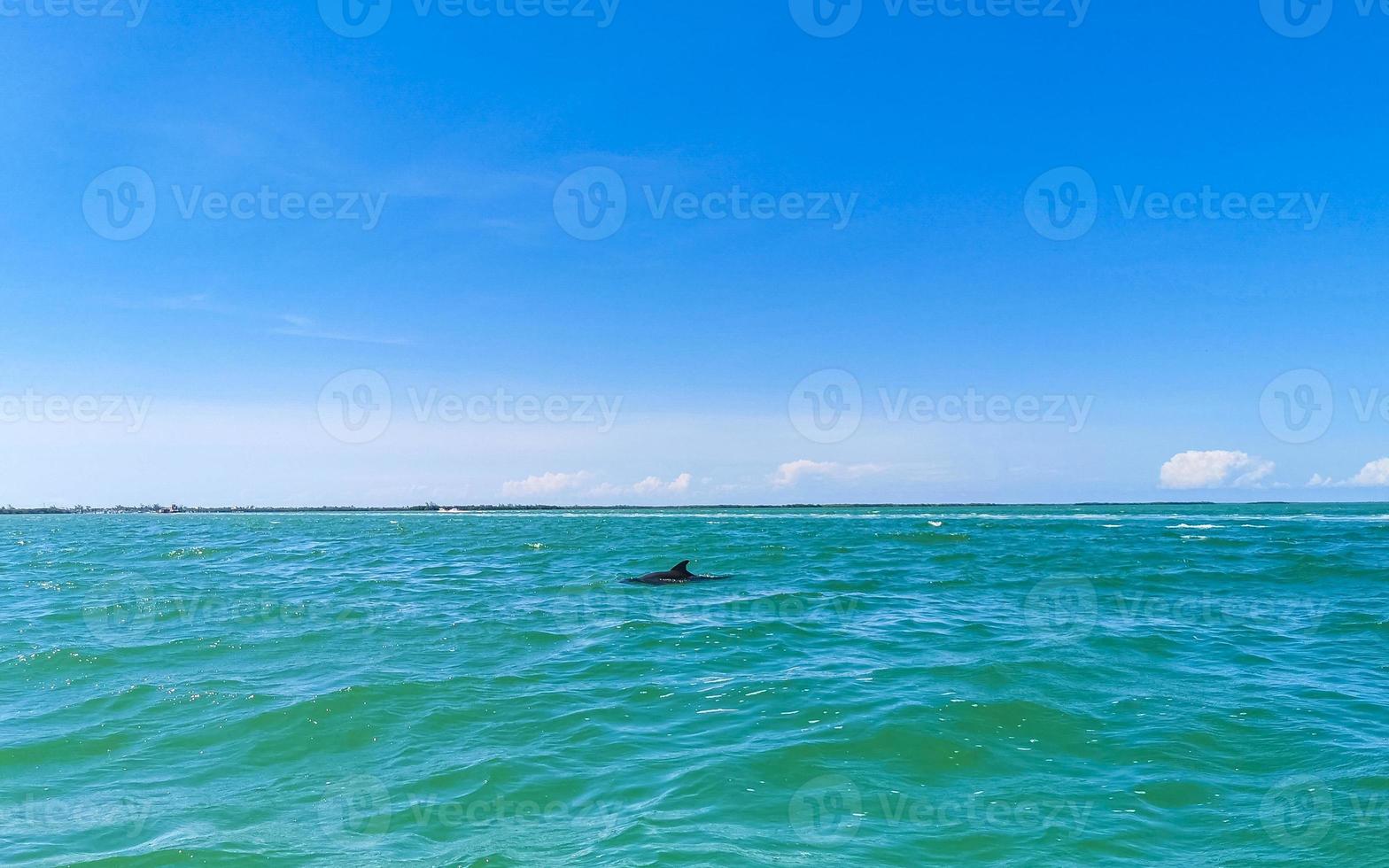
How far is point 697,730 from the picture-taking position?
10.3 meters

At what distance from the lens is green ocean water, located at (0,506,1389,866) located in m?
7.24

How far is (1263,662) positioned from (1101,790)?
8369 mm

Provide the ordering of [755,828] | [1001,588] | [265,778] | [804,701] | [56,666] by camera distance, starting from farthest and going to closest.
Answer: [1001,588], [56,666], [804,701], [265,778], [755,828]

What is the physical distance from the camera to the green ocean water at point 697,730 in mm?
7238

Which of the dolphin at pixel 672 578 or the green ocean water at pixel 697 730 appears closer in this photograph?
the green ocean water at pixel 697 730

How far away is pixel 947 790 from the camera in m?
8.30

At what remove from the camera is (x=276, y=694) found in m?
11.9

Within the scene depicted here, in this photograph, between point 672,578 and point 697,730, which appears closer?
point 697,730

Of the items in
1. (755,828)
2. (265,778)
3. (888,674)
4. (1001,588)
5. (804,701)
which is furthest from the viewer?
(1001,588)

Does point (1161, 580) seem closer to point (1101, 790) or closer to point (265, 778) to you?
point (1101, 790)

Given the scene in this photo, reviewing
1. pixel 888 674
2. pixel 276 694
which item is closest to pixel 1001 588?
pixel 888 674

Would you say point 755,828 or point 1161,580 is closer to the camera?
Answer: point 755,828

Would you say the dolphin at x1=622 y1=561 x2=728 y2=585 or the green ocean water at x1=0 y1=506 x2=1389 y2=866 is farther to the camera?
the dolphin at x1=622 y1=561 x2=728 y2=585

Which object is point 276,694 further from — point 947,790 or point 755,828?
point 947,790
